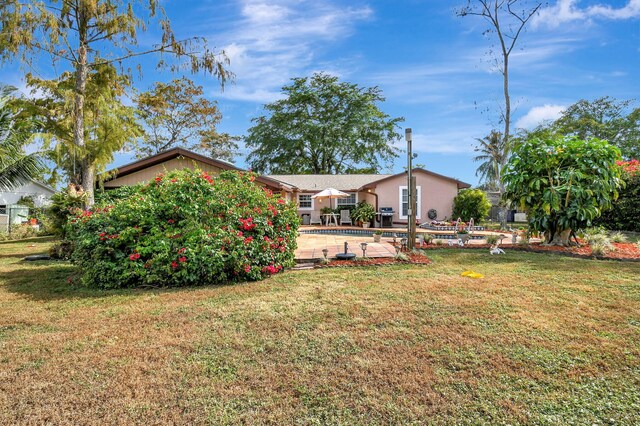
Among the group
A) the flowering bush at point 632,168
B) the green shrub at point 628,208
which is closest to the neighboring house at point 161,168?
the green shrub at point 628,208

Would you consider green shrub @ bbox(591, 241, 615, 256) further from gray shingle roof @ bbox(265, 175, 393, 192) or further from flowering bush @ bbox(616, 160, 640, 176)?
gray shingle roof @ bbox(265, 175, 393, 192)

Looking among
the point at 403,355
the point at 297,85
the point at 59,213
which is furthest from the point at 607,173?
the point at 297,85

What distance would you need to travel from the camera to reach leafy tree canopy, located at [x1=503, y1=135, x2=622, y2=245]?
8680mm

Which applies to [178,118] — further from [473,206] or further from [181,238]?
[181,238]

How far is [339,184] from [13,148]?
54.1 feet

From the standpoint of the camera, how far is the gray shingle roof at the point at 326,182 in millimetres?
22625

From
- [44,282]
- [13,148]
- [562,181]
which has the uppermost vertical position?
[13,148]

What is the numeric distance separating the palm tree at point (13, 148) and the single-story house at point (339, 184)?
2.76m

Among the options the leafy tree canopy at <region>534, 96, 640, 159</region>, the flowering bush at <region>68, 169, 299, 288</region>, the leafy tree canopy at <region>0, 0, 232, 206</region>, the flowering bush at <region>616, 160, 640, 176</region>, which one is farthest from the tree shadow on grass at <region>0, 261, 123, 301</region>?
the leafy tree canopy at <region>534, 96, 640, 159</region>

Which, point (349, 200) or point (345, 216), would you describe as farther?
point (349, 200)

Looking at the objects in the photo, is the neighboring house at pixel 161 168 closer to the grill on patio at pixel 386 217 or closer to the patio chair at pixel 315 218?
the grill on patio at pixel 386 217

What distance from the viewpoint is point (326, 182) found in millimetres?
23516

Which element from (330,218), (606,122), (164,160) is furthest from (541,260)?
(606,122)

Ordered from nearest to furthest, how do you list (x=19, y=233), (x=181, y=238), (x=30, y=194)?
1. (x=181, y=238)
2. (x=19, y=233)
3. (x=30, y=194)
